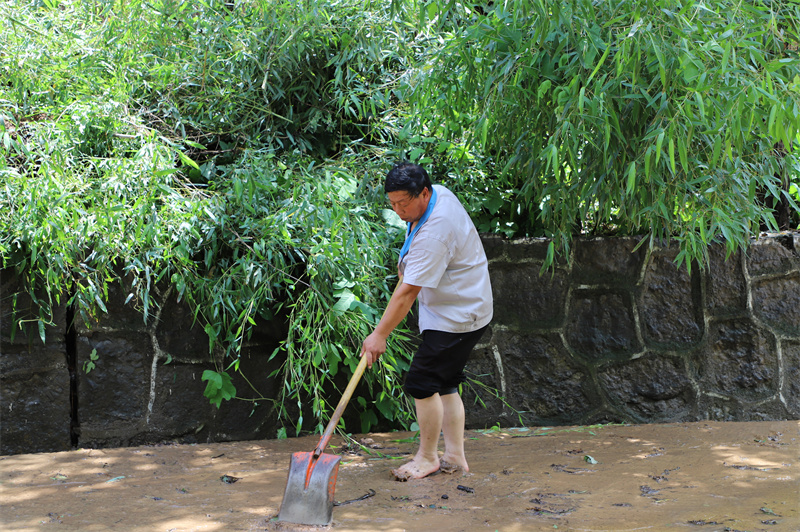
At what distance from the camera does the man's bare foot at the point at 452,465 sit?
3.19 metres

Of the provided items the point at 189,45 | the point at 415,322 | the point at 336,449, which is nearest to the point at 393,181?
the point at 415,322

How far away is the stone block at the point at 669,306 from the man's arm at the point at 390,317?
6.02ft

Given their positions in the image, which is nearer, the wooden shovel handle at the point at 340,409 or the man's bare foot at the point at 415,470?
the wooden shovel handle at the point at 340,409

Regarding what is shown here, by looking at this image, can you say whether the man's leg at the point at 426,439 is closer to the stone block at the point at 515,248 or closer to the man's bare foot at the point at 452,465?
the man's bare foot at the point at 452,465

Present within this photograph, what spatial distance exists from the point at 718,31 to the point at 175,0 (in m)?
2.83

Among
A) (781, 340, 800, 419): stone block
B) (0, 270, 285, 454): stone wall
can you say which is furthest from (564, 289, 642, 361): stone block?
(0, 270, 285, 454): stone wall

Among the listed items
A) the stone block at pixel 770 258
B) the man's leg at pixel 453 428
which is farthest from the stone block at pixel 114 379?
the stone block at pixel 770 258

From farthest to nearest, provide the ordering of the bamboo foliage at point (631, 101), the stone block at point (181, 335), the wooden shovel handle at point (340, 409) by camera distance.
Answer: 1. the stone block at point (181, 335)
2. the wooden shovel handle at point (340, 409)
3. the bamboo foliage at point (631, 101)

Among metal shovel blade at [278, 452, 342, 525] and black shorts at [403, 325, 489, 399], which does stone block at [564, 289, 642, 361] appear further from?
metal shovel blade at [278, 452, 342, 525]

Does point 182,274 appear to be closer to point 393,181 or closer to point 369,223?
point 369,223

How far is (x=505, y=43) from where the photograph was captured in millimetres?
3146

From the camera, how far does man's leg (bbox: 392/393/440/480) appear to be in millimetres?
3094

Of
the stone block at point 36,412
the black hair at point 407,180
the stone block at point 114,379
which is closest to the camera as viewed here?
the black hair at point 407,180

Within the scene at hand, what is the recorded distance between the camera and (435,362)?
3.07 meters
